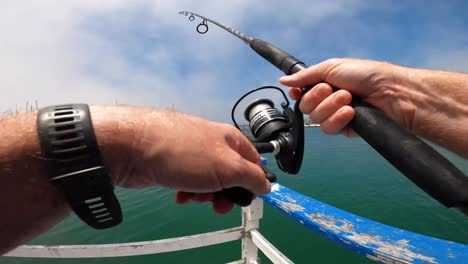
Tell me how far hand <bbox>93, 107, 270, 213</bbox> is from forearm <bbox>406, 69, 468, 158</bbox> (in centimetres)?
145

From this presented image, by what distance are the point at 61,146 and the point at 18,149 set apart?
0.34ft

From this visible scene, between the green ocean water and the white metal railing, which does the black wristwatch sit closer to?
the white metal railing

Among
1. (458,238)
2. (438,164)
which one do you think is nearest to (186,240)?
(438,164)

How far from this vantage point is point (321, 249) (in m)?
6.45

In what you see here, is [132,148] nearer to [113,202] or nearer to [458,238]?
[113,202]

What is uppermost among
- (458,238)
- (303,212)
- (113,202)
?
(113,202)

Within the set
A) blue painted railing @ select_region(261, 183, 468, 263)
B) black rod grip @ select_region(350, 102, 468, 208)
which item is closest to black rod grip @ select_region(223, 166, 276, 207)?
black rod grip @ select_region(350, 102, 468, 208)

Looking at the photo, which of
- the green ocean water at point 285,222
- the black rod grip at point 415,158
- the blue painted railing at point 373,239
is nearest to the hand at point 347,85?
the black rod grip at point 415,158

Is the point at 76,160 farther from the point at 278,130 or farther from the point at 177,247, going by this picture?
the point at 177,247

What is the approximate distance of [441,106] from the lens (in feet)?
5.25

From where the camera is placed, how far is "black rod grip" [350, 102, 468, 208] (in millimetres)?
824

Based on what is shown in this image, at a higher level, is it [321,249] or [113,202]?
[113,202]

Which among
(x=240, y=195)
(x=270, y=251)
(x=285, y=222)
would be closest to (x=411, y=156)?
(x=240, y=195)

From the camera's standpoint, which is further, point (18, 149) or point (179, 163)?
point (179, 163)
